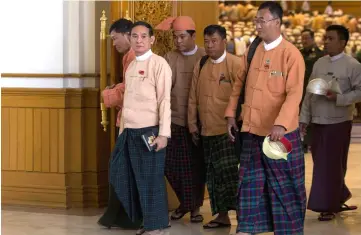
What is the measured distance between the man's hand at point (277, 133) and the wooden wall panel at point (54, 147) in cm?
220

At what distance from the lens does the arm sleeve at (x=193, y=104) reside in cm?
612

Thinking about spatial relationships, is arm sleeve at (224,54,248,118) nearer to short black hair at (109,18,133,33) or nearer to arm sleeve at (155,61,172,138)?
arm sleeve at (155,61,172,138)

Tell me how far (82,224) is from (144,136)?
3.61 ft

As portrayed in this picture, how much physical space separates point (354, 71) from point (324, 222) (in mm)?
1121

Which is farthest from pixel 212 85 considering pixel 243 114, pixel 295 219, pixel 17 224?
pixel 17 224

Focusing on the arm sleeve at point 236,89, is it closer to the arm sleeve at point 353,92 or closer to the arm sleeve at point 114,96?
the arm sleeve at point 114,96

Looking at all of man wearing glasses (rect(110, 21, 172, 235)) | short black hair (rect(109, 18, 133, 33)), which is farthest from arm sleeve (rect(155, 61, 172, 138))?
short black hair (rect(109, 18, 133, 33))

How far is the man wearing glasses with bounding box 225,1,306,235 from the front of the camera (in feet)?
17.0

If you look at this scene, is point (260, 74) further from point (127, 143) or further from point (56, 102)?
point (56, 102)

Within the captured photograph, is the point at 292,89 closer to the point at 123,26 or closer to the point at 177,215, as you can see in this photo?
the point at 123,26

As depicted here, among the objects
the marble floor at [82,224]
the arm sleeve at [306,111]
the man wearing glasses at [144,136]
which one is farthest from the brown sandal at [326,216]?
the man wearing glasses at [144,136]

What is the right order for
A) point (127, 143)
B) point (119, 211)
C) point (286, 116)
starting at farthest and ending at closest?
point (119, 211), point (127, 143), point (286, 116)

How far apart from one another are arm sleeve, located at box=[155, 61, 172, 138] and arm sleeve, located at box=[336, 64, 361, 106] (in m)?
1.38

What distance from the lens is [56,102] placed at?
6.84 m
